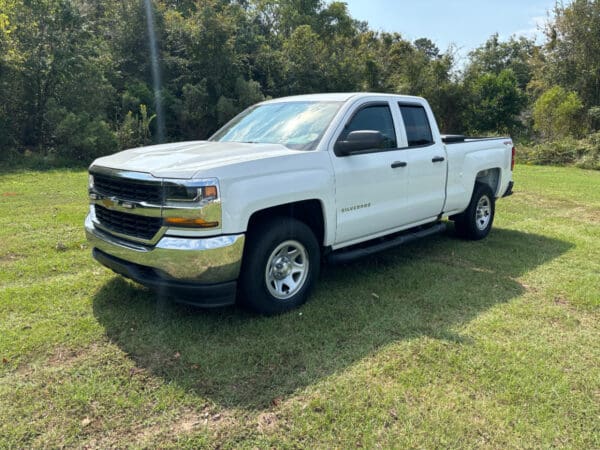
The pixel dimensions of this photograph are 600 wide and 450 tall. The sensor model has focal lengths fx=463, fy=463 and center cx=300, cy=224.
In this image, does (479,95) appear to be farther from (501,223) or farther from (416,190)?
(416,190)

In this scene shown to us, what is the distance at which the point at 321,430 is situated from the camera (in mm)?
2697

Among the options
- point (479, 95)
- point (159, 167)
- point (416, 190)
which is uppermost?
point (479, 95)

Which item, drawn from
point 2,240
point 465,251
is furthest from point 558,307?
point 2,240

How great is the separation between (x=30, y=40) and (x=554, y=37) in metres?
25.8

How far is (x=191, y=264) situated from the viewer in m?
3.52

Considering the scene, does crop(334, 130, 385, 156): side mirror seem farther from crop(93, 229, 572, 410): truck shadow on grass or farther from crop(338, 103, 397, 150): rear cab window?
crop(93, 229, 572, 410): truck shadow on grass

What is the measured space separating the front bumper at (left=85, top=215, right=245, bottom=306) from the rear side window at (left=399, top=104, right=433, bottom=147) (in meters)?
2.77

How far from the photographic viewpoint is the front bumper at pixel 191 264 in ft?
11.5

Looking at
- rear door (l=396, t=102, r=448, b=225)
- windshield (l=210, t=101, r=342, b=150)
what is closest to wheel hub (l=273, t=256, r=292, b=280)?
windshield (l=210, t=101, r=342, b=150)

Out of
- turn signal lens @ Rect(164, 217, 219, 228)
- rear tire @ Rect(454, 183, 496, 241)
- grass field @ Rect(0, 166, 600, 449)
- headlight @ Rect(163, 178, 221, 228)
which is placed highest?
headlight @ Rect(163, 178, 221, 228)

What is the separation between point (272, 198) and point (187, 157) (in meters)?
0.80

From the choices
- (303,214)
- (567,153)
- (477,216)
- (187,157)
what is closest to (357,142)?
(303,214)

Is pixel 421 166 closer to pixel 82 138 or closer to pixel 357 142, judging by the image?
pixel 357 142

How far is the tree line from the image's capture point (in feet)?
53.0
